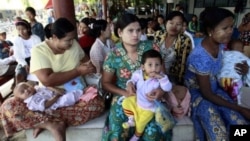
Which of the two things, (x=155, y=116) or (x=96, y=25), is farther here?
Result: (x=96, y=25)

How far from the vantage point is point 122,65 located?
2.17m

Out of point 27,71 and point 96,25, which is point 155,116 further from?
point 27,71

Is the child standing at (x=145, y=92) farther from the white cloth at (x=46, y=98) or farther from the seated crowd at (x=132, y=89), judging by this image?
the white cloth at (x=46, y=98)

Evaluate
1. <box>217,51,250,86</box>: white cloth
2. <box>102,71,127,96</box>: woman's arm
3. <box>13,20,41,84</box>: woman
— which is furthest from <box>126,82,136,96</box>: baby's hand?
<box>13,20,41,84</box>: woman

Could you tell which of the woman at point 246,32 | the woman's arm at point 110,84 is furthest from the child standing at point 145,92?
the woman at point 246,32

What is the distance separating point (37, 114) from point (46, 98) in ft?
0.54

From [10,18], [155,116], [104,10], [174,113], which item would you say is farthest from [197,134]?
[10,18]

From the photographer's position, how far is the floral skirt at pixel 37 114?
203cm

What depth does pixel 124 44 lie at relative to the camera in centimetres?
222

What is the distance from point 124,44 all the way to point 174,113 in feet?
2.75

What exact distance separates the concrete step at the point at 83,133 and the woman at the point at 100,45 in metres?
1.04

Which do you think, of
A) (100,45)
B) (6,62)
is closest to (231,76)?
(100,45)

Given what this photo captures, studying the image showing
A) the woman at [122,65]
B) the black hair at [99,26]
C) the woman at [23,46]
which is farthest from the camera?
the woman at [23,46]

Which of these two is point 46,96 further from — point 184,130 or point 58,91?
point 184,130
